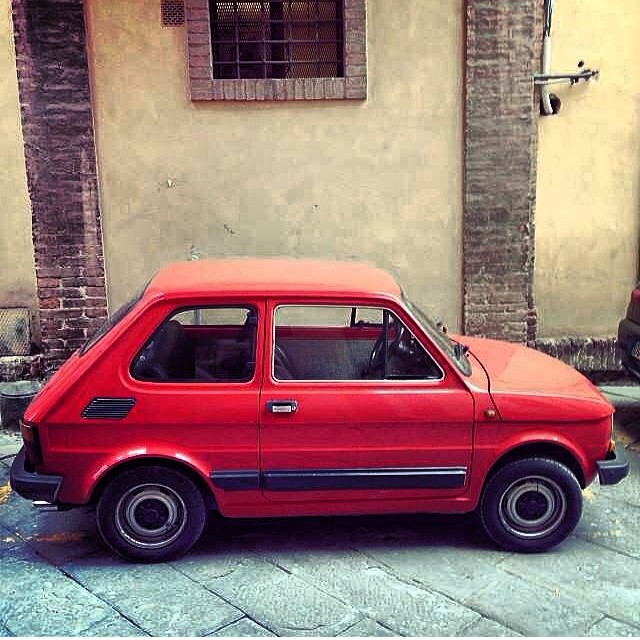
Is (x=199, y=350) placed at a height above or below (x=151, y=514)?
above

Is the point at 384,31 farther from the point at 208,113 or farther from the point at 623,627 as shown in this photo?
the point at 623,627

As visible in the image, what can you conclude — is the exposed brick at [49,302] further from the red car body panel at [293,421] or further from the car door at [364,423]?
the car door at [364,423]

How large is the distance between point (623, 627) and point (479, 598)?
0.72m

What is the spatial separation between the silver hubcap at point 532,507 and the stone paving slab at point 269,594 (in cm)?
116

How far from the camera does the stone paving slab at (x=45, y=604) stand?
3.67 meters

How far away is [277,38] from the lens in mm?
7059

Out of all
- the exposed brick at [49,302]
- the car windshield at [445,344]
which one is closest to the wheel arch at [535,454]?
the car windshield at [445,344]

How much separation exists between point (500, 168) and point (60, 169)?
434 centimetres

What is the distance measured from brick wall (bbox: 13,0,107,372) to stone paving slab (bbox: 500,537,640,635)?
189 inches

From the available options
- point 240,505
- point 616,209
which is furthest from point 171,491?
point 616,209

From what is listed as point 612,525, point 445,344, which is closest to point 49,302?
point 445,344

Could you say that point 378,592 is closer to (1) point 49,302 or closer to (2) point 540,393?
(2) point 540,393

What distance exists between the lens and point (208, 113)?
7.02 metres

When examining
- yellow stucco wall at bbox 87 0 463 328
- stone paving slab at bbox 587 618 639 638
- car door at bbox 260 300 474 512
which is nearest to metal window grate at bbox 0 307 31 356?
yellow stucco wall at bbox 87 0 463 328
